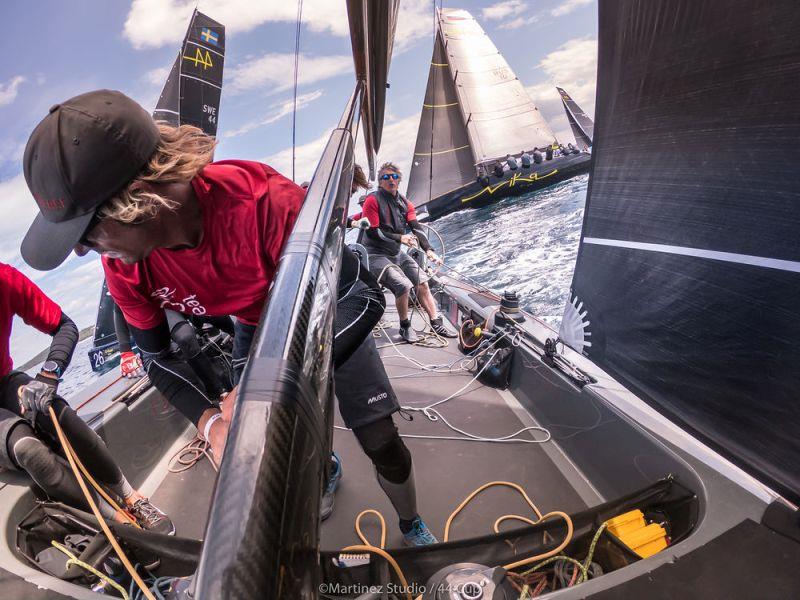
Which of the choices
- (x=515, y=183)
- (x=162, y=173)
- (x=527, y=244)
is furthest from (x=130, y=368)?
(x=515, y=183)

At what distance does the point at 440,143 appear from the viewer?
1593 cm

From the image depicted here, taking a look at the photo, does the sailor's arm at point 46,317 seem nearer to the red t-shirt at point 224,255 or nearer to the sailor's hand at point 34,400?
the sailor's hand at point 34,400

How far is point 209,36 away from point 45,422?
804 cm

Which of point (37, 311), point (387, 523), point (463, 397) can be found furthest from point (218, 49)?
point (387, 523)

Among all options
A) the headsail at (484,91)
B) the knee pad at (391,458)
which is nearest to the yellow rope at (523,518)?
the knee pad at (391,458)

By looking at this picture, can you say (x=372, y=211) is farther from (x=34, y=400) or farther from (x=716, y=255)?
(x=716, y=255)

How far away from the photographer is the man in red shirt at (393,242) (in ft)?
10.8

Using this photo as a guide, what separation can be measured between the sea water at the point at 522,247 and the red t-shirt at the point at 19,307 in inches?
162

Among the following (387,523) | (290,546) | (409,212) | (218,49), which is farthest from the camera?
(218,49)

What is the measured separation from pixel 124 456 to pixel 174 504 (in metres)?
0.31

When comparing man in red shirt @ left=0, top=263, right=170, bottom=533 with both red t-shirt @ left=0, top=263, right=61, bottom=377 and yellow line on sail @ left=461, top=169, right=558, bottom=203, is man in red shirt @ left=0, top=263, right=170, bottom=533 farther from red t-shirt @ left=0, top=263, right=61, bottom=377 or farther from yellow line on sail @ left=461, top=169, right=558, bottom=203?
yellow line on sail @ left=461, top=169, right=558, bottom=203

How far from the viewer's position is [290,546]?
0.88 feet

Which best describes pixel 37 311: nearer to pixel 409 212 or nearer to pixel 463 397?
pixel 463 397

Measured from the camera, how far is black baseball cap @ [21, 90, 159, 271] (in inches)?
24.6
